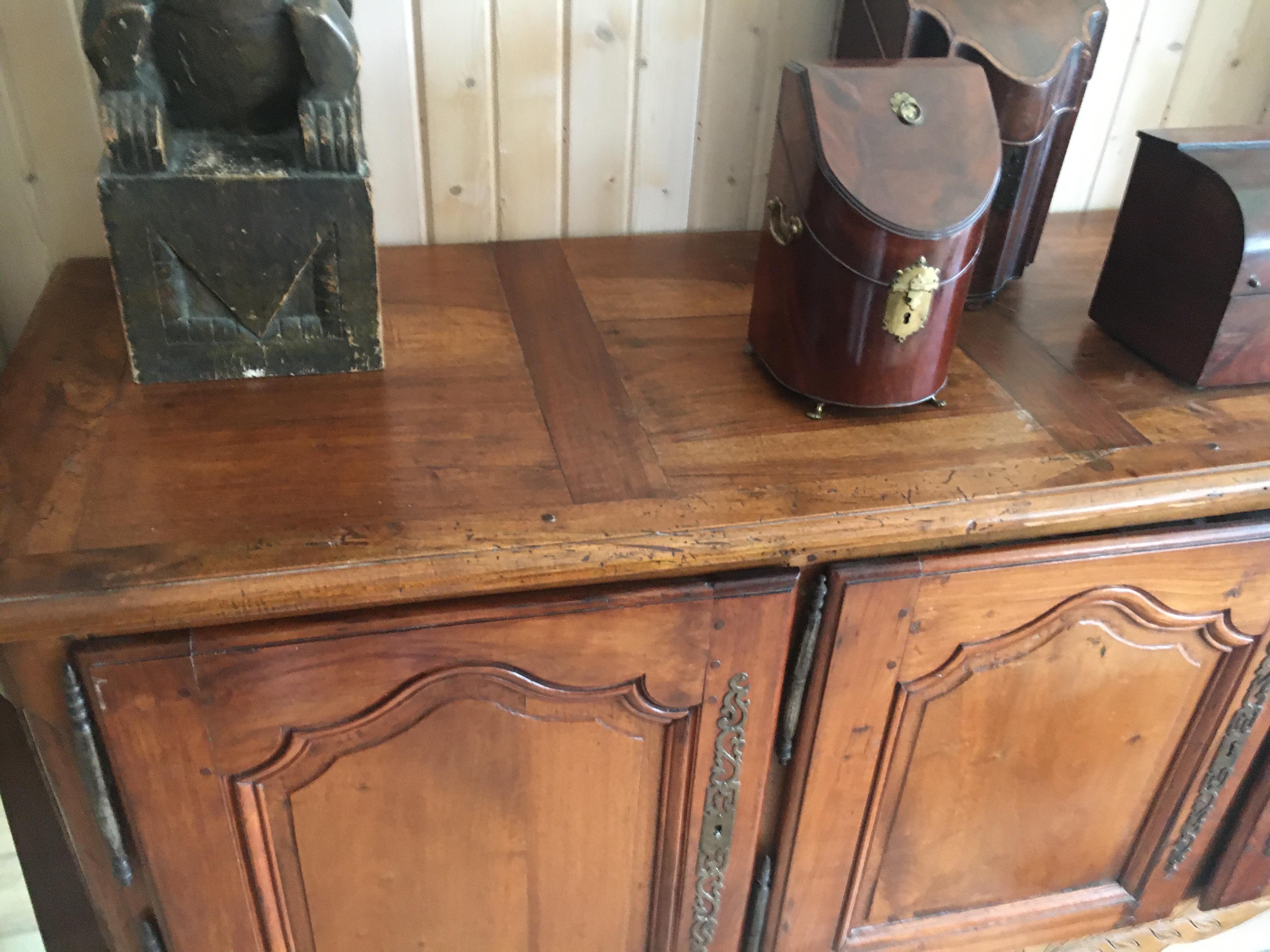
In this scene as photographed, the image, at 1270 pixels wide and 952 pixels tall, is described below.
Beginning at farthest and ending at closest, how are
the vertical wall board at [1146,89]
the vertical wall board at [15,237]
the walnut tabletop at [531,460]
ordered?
1. the vertical wall board at [1146,89]
2. the vertical wall board at [15,237]
3. the walnut tabletop at [531,460]

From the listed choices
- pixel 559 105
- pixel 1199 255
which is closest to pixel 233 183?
pixel 559 105

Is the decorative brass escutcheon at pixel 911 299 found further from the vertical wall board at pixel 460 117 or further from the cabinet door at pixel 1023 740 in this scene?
the vertical wall board at pixel 460 117

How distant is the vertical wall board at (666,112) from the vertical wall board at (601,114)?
0.01 m

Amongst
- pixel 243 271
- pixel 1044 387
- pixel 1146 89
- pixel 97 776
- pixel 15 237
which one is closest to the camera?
pixel 97 776

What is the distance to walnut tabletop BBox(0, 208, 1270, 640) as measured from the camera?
2.39ft

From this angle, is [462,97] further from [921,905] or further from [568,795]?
[921,905]

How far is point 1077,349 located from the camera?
3.48ft

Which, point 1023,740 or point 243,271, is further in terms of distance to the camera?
point 1023,740

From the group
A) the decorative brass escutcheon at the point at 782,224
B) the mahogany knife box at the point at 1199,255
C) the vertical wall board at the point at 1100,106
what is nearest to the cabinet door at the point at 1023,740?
the mahogany knife box at the point at 1199,255

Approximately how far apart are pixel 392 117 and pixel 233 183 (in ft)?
1.08

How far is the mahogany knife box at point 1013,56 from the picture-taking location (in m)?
1.01

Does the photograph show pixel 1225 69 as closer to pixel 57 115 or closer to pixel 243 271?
pixel 243 271

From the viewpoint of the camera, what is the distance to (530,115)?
3.79ft

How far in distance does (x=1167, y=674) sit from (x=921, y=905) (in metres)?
0.36
